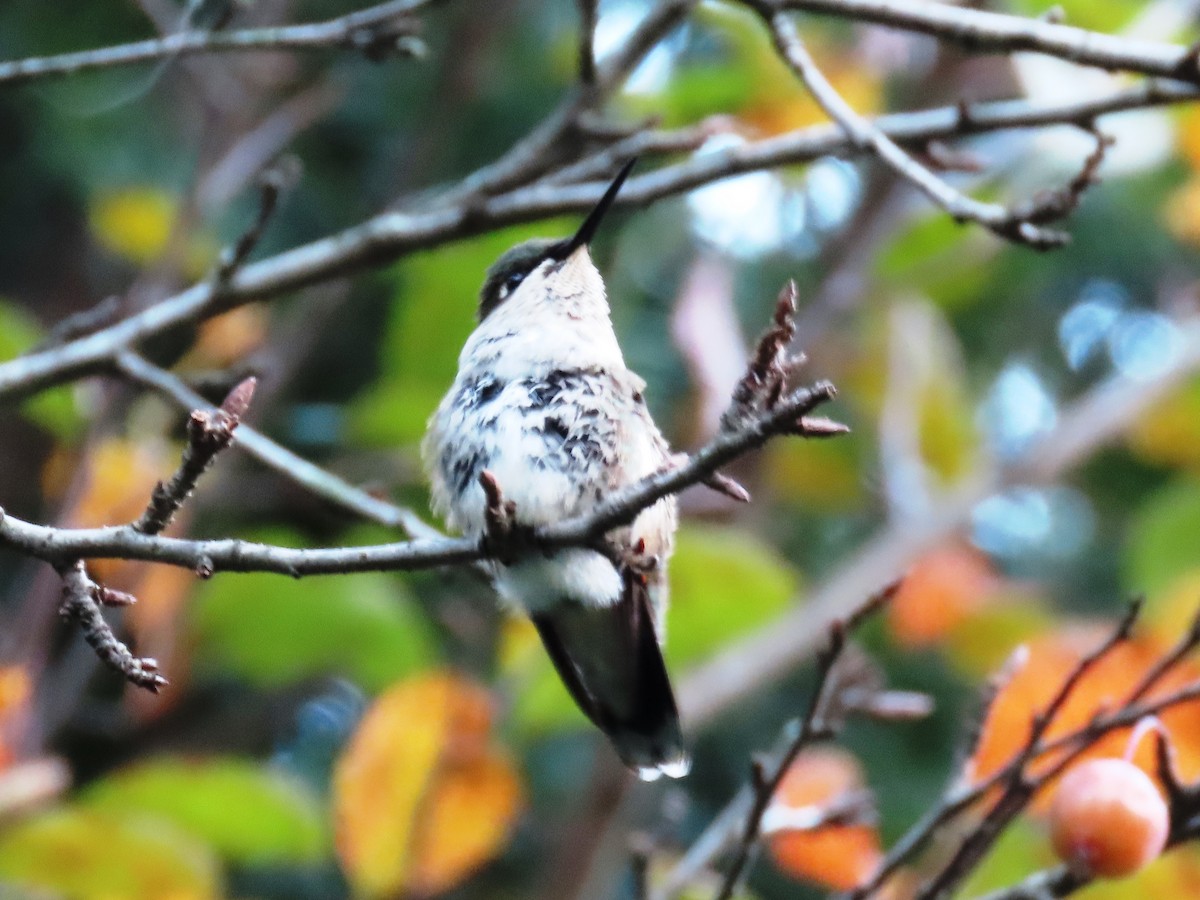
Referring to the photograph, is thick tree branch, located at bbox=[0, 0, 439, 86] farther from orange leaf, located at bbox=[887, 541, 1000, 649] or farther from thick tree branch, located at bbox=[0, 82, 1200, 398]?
orange leaf, located at bbox=[887, 541, 1000, 649]

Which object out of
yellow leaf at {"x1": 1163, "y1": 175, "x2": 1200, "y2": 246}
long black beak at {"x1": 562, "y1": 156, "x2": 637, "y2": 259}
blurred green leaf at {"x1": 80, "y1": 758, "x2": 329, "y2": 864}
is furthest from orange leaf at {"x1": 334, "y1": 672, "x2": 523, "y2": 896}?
yellow leaf at {"x1": 1163, "y1": 175, "x2": 1200, "y2": 246}

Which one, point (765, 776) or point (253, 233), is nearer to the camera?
point (765, 776)

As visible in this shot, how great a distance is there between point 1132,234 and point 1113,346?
104 cm

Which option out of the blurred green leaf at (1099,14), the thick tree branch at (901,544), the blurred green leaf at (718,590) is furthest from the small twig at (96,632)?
the blurred green leaf at (1099,14)

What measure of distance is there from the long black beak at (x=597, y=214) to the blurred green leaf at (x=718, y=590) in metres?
0.98

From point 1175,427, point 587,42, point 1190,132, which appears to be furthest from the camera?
point 1175,427

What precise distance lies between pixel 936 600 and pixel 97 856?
316 cm

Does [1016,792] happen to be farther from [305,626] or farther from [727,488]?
[305,626]

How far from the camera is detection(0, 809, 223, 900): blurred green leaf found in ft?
9.91

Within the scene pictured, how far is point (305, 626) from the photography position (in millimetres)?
3779

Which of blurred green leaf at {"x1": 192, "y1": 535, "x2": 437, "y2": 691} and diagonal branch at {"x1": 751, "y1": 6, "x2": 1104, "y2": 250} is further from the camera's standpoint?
blurred green leaf at {"x1": 192, "y1": 535, "x2": 437, "y2": 691}

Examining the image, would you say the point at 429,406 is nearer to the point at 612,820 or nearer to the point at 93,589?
the point at 612,820

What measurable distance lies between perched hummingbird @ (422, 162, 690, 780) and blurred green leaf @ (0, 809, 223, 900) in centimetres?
104

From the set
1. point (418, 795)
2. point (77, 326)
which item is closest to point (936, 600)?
point (418, 795)
